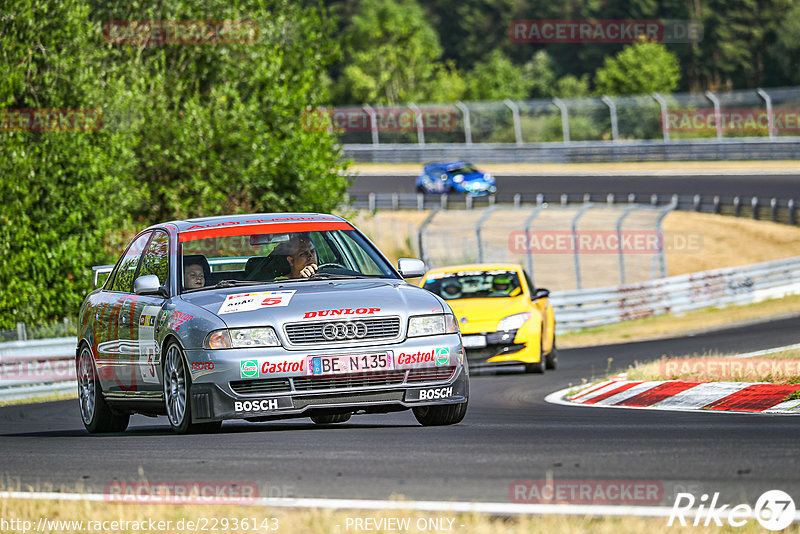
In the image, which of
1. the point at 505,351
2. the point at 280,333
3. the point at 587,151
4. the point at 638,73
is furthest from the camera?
the point at 638,73

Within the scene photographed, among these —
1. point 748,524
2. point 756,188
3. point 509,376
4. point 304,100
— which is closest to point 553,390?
point 509,376

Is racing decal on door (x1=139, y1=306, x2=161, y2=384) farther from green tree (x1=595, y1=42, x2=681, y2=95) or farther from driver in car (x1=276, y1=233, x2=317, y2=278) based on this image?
green tree (x1=595, y1=42, x2=681, y2=95)

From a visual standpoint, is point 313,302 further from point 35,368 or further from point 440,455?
point 35,368

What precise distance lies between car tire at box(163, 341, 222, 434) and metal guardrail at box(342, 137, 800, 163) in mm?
41467

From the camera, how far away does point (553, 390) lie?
14.2m

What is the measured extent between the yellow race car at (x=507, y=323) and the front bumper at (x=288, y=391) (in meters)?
8.67

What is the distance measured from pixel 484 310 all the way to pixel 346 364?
367 inches

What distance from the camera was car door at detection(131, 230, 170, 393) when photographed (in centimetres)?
911

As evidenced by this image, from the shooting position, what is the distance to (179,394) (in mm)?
8680

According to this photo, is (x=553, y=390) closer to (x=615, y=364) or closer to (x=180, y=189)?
(x=615, y=364)

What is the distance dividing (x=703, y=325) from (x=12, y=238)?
13.2m

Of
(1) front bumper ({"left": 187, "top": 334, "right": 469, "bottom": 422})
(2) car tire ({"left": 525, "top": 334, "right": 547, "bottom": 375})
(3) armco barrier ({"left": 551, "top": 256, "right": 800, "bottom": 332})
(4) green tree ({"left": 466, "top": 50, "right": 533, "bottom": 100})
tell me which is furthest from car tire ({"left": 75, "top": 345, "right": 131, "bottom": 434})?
(4) green tree ({"left": 466, "top": 50, "right": 533, "bottom": 100})

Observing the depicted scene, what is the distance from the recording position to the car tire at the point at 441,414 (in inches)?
355

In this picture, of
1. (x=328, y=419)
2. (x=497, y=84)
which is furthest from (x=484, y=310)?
(x=497, y=84)
